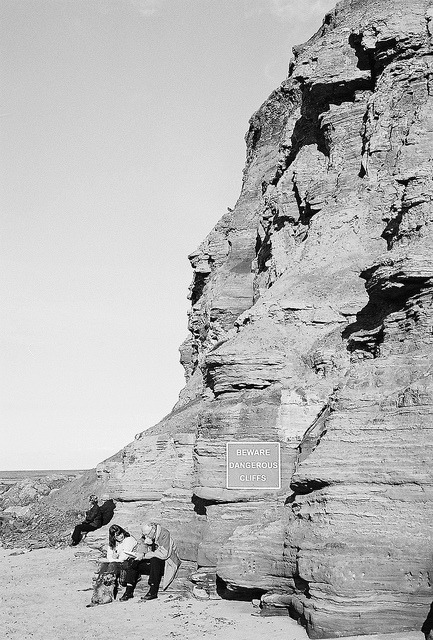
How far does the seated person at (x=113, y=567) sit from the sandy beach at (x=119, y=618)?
10.9 inches

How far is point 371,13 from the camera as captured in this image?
26.0 m

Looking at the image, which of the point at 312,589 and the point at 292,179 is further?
the point at 292,179

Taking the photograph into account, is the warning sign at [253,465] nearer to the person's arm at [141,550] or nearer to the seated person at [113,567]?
the person's arm at [141,550]

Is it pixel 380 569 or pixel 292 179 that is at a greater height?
pixel 292 179

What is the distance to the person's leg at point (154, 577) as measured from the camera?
44.3 ft

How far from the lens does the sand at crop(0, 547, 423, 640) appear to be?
10.6 meters

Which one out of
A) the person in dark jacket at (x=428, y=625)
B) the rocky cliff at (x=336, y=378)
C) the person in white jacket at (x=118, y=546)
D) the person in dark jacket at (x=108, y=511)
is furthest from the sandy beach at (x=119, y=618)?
the person in dark jacket at (x=108, y=511)

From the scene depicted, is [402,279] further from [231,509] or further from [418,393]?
[231,509]

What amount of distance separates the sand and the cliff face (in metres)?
0.56

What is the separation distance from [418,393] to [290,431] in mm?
5197

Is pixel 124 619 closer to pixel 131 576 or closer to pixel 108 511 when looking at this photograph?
pixel 131 576

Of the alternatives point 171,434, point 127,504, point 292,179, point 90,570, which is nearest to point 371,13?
point 292,179

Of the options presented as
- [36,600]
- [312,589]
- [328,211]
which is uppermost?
[328,211]

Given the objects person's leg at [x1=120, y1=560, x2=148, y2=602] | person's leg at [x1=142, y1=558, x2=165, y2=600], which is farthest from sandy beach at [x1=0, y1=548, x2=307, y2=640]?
person's leg at [x1=120, y1=560, x2=148, y2=602]
